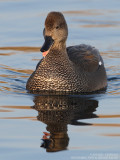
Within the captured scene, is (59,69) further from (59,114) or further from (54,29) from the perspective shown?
(59,114)

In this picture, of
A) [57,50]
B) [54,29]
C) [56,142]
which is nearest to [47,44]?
[54,29]

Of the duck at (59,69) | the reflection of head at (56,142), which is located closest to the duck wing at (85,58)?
the duck at (59,69)

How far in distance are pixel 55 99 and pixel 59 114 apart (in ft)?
3.35

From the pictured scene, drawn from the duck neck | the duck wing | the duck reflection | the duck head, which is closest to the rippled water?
the duck reflection

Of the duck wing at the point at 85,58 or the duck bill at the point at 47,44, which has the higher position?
the duck bill at the point at 47,44

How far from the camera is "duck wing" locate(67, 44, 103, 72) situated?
12.7 meters

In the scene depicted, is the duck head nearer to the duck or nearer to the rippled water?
the duck

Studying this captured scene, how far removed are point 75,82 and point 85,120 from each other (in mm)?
1871

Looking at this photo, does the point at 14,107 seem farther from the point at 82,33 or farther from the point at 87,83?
the point at 82,33

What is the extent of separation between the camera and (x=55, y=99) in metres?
11.7

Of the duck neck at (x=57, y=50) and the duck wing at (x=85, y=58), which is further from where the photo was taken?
the duck wing at (x=85, y=58)

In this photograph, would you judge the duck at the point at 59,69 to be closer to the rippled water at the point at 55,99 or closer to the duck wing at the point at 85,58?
the duck wing at the point at 85,58

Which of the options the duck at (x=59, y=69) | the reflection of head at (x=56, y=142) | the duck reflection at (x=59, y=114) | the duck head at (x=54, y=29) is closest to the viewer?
the reflection of head at (x=56, y=142)

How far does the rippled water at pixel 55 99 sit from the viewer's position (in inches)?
361
